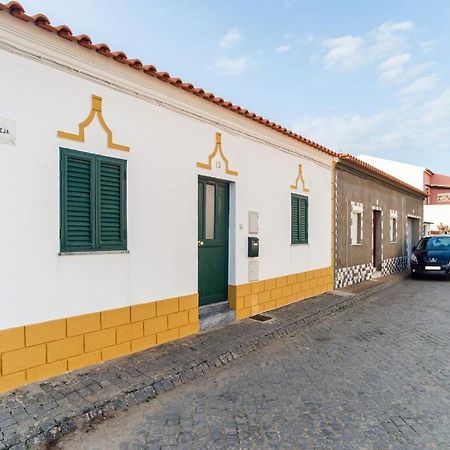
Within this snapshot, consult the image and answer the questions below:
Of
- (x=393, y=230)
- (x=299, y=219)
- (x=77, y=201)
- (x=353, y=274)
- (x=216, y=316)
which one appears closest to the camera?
(x=77, y=201)

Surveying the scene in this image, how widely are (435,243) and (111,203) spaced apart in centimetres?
1323

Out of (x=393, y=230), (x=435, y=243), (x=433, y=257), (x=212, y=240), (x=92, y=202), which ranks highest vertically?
(x=92, y=202)

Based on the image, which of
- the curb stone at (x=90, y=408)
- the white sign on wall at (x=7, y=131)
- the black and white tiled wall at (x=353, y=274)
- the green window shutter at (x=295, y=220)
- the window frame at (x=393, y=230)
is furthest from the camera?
the window frame at (x=393, y=230)

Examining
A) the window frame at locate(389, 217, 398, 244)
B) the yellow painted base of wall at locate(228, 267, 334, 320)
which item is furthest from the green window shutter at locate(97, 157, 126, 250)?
the window frame at locate(389, 217, 398, 244)

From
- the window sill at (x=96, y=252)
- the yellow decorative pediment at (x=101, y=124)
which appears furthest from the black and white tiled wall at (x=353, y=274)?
the yellow decorative pediment at (x=101, y=124)

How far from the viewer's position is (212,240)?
616cm

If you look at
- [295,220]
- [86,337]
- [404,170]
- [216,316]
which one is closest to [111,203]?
[86,337]

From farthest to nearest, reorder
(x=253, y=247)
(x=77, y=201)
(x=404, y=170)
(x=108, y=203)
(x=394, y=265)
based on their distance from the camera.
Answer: (x=404, y=170)
(x=394, y=265)
(x=253, y=247)
(x=108, y=203)
(x=77, y=201)

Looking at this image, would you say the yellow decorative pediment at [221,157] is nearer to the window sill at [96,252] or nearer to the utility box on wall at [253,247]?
the utility box on wall at [253,247]

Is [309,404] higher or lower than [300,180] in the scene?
lower

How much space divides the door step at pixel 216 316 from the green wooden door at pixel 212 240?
103mm

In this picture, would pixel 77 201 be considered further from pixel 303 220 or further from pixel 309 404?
pixel 303 220

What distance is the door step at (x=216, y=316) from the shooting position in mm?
5836

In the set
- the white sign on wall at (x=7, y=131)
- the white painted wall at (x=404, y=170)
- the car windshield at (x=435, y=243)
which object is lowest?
the car windshield at (x=435, y=243)
